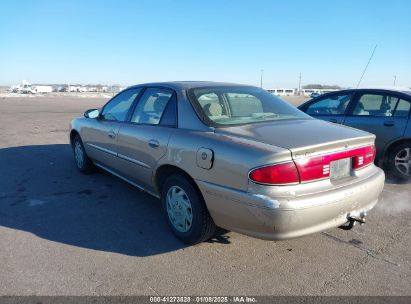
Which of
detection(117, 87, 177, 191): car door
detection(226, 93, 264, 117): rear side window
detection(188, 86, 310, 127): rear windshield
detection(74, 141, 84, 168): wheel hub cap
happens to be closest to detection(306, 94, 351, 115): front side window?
detection(188, 86, 310, 127): rear windshield

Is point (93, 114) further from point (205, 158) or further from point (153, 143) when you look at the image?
point (205, 158)

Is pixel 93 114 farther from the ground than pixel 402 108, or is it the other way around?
pixel 402 108

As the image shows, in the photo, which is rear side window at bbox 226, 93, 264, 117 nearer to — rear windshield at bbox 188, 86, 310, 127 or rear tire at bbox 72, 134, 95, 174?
rear windshield at bbox 188, 86, 310, 127

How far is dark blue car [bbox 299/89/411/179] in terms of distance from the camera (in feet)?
17.9

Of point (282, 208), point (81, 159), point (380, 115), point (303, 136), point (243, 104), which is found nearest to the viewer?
point (282, 208)

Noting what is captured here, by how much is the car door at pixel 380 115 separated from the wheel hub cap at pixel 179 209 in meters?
3.66

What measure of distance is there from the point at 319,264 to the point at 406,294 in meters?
0.68

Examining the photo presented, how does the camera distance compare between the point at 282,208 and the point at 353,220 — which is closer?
the point at 282,208

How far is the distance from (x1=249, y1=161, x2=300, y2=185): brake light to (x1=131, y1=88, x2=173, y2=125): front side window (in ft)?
5.11

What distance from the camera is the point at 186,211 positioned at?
11.2ft

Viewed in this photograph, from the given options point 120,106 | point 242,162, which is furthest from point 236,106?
point 120,106

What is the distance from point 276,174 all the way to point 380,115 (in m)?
3.84

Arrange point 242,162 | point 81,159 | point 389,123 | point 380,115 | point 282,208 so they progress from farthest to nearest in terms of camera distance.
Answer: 1. point 81,159
2. point 380,115
3. point 389,123
4. point 242,162
5. point 282,208

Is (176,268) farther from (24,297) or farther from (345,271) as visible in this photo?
(345,271)
